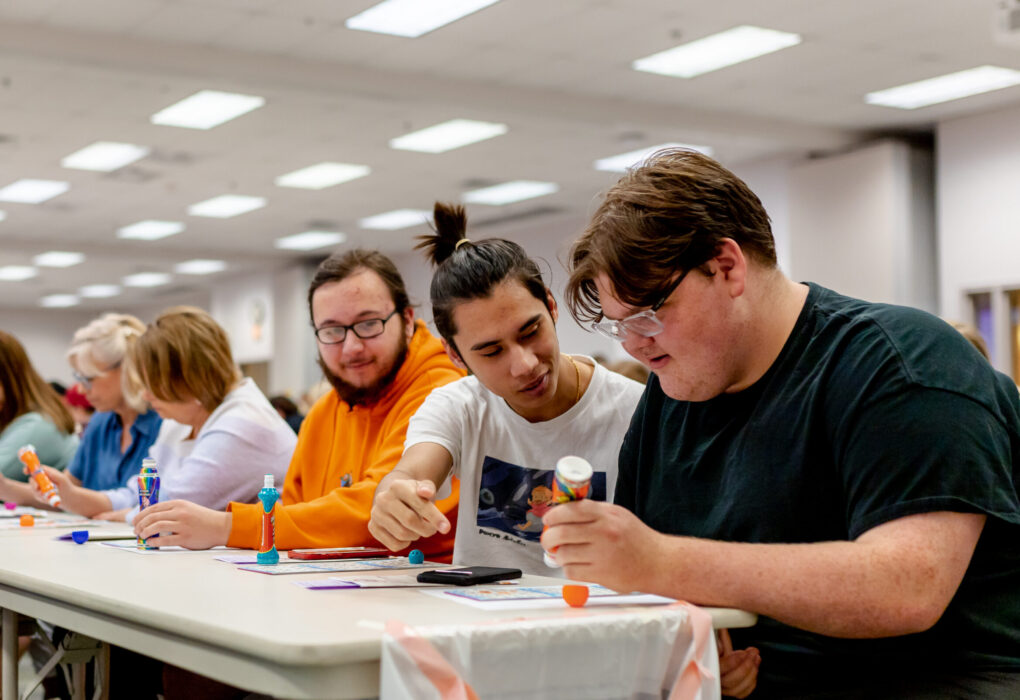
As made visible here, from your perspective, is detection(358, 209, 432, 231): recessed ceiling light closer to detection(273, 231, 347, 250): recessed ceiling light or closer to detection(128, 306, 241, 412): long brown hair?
detection(273, 231, 347, 250): recessed ceiling light

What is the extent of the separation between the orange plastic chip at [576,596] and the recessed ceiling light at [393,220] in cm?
1114

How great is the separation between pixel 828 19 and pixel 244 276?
11942 mm

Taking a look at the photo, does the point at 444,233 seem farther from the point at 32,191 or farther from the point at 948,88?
the point at 32,191

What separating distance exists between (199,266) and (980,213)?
1098 cm

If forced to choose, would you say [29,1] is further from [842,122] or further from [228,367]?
[842,122]

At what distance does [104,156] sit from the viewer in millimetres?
9867

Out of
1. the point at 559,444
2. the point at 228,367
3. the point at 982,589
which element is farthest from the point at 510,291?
the point at 228,367

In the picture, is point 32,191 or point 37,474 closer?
point 37,474

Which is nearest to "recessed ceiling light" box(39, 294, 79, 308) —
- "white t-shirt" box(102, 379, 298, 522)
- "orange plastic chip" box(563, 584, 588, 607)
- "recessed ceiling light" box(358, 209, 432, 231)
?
"recessed ceiling light" box(358, 209, 432, 231)

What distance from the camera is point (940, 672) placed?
59.2 inches

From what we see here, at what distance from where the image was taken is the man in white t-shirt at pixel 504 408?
208 centimetres

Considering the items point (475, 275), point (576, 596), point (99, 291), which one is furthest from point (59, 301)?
point (576, 596)

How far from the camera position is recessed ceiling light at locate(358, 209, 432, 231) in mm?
12641

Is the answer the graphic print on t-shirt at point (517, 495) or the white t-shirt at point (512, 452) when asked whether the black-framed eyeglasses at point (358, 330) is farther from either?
the graphic print on t-shirt at point (517, 495)
